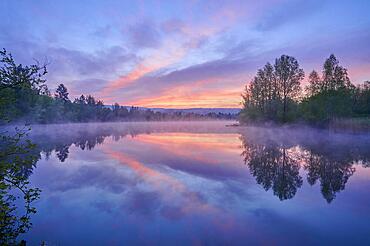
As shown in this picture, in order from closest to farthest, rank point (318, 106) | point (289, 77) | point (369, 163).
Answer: point (369, 163) → point (318, 106) → point (289, 77)

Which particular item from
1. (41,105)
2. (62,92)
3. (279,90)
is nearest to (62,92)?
(62,92)

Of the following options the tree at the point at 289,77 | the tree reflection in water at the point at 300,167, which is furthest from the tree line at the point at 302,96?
the tree reflection in water at the point at 300,167

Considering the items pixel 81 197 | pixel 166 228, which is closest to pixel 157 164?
pixel 81 197

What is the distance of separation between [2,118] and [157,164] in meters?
11.4

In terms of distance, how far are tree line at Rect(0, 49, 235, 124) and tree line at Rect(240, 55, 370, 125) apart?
38.7 metres

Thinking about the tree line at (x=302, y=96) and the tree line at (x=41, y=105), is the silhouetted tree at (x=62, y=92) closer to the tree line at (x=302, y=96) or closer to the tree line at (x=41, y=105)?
the tree line at (x=41, y=105)

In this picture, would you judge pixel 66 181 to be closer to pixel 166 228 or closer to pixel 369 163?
pixel 166 228

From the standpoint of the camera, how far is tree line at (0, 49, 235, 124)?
5.34 metres

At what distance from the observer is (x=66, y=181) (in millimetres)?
12320

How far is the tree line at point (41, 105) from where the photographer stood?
5344 millimetres

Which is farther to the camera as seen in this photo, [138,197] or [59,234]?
[138,197]

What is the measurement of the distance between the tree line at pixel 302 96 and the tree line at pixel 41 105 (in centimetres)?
3870

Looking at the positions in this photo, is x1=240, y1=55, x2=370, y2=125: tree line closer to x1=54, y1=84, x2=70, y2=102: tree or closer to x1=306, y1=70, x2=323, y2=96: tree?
x1=306, y1=70, x2=323, y2=96: tree

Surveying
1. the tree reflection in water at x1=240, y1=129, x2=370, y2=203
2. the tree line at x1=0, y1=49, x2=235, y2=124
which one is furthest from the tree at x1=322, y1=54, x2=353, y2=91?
the tree line at x1=0, y1=49, x2=235, y2=124
